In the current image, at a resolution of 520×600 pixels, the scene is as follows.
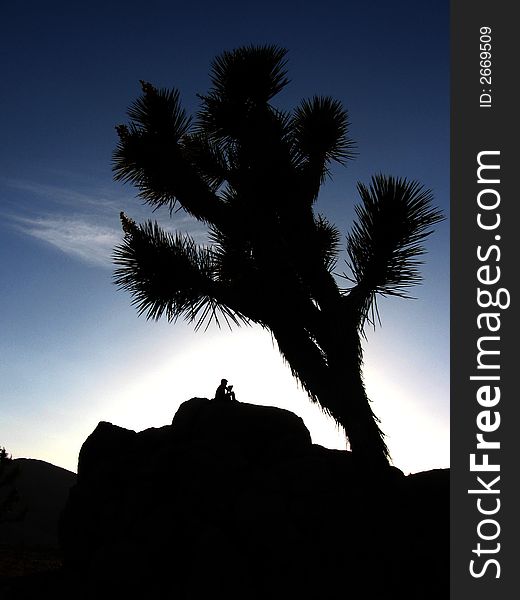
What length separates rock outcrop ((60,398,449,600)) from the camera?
6754mm

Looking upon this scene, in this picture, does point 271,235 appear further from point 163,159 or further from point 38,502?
point 38,502

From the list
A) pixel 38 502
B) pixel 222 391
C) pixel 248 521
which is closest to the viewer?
pixel 248 521

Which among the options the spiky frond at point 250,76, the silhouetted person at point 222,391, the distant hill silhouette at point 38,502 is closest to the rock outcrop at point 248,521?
the silhouetted person at point 222,391

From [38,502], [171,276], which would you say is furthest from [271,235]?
[38,502]

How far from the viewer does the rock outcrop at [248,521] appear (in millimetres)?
6754

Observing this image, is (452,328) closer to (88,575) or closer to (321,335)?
(321,335)

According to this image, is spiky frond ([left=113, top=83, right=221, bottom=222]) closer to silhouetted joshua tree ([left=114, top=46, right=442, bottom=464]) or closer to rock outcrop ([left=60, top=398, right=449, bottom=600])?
silhouetted joshua tree ([left=114, top=46, right=442, bottom=464])

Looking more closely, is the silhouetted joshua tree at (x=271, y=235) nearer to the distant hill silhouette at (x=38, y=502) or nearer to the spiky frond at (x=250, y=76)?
the spiky frond at (x=250, y=76)

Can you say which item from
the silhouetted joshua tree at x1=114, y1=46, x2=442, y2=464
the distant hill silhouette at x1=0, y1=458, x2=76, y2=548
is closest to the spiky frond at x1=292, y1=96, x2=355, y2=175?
the silhouetted joshua tree at x1=114, y1=46, x2=442, y2=464

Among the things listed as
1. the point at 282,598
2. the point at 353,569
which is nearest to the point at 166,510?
the point at 282,598

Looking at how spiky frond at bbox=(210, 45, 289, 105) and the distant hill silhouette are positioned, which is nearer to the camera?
spiky frond at bbox=(210, 45, 289, 105)

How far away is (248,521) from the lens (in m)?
7.45

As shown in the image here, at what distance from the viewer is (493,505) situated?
429cm

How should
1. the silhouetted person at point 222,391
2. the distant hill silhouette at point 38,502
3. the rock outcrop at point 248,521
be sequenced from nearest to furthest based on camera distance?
the rock outcrop at point 248,521, the silhouetted person at point 222,391, the distant hill silhouette at point 38,502
